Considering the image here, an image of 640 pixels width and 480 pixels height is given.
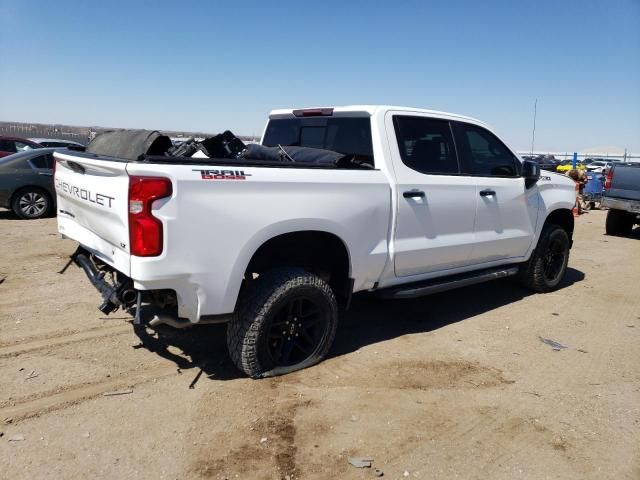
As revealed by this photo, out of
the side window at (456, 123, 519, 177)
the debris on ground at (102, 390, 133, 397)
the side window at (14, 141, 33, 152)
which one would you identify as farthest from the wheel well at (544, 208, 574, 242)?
the side window at (14, 141, 33, 152)

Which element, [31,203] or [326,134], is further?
[31,203]

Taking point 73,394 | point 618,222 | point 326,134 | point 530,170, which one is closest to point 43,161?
point 326,134

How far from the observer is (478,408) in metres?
3.49

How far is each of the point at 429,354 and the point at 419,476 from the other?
167 cm

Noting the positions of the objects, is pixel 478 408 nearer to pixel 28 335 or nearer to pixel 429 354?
pixel 429 354

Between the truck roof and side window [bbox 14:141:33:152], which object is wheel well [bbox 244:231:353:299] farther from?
side window [bbox 14:141:33:152]

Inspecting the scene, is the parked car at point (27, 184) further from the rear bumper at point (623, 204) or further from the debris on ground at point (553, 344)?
the rear bumper at point (623, 204)

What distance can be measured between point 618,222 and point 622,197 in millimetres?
776

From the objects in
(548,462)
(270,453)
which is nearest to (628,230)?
(548,462)

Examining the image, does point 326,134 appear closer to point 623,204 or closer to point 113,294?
point 113,294

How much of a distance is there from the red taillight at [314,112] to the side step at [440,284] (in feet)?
5.61

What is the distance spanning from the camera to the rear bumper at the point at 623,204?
1084 centimetres

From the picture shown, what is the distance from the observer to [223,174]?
3209mm

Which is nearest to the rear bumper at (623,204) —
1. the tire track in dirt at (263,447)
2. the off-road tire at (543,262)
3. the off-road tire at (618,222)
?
the off-road tire at (618,222)
